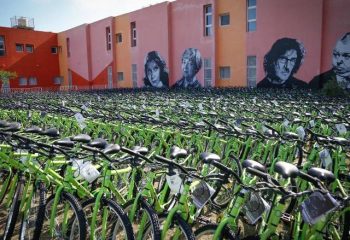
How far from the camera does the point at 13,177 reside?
3828mm

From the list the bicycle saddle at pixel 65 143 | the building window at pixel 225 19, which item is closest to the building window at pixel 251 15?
the building window at pixel 225 19

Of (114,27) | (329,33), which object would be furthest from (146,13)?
(329,33)

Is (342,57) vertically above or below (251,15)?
below

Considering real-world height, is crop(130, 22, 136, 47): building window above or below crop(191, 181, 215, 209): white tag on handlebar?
above

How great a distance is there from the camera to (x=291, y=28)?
1543cm

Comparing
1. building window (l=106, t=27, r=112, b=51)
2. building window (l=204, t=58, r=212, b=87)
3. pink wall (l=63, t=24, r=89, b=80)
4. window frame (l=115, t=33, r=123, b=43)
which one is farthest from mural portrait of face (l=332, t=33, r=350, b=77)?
pink wall (l=63, t=24, r=89, b=80)

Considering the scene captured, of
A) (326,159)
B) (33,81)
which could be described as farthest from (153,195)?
(33,81)

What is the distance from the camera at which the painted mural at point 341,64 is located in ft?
45.5

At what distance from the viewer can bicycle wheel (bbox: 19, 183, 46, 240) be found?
2893 millimetres

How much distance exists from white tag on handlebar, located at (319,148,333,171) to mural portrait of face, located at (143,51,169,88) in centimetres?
1839

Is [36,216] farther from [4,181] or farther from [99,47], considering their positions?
[99,47]

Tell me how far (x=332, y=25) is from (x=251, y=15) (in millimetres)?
4237

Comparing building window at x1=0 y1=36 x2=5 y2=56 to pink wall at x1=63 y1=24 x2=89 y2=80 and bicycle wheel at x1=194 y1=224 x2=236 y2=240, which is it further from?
bicycle wheel at x1=194 y1=224 x2=236 y2=240

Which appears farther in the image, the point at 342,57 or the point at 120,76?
the point at 120,76
